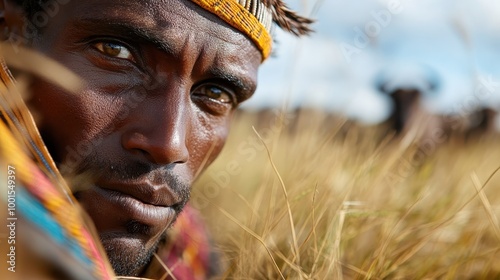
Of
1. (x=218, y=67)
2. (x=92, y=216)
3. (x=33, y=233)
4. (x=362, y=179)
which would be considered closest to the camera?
(x=33, y=233)

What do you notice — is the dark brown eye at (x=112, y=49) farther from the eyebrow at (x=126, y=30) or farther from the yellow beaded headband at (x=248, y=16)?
the yellow beaded headband at (x=248, y=16)

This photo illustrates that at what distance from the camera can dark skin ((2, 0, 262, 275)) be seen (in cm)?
154

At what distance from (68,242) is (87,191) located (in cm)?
33

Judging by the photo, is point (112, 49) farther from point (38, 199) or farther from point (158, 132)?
point (38, 199)

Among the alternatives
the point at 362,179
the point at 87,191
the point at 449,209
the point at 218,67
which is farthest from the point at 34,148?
the point at 449,209

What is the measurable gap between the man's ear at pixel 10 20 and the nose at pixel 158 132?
408 mm

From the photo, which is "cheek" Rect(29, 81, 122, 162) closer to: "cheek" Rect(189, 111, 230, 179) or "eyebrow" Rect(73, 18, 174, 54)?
"eyebrow" Rect(73, 18, 174, 54)

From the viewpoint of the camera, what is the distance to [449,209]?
103 inches

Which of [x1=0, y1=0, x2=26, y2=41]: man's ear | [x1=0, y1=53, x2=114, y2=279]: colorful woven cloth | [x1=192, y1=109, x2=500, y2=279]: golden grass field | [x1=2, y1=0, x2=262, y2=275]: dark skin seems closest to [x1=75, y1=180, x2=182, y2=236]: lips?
[x1=2, y1=0, x2=262, y2=275]: dark skin

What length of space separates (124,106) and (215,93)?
36 cm

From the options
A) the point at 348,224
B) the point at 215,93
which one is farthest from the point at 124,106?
the point at 348,224

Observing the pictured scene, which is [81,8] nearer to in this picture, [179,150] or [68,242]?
[179,150]

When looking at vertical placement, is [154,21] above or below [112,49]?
above

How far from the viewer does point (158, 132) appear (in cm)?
154
